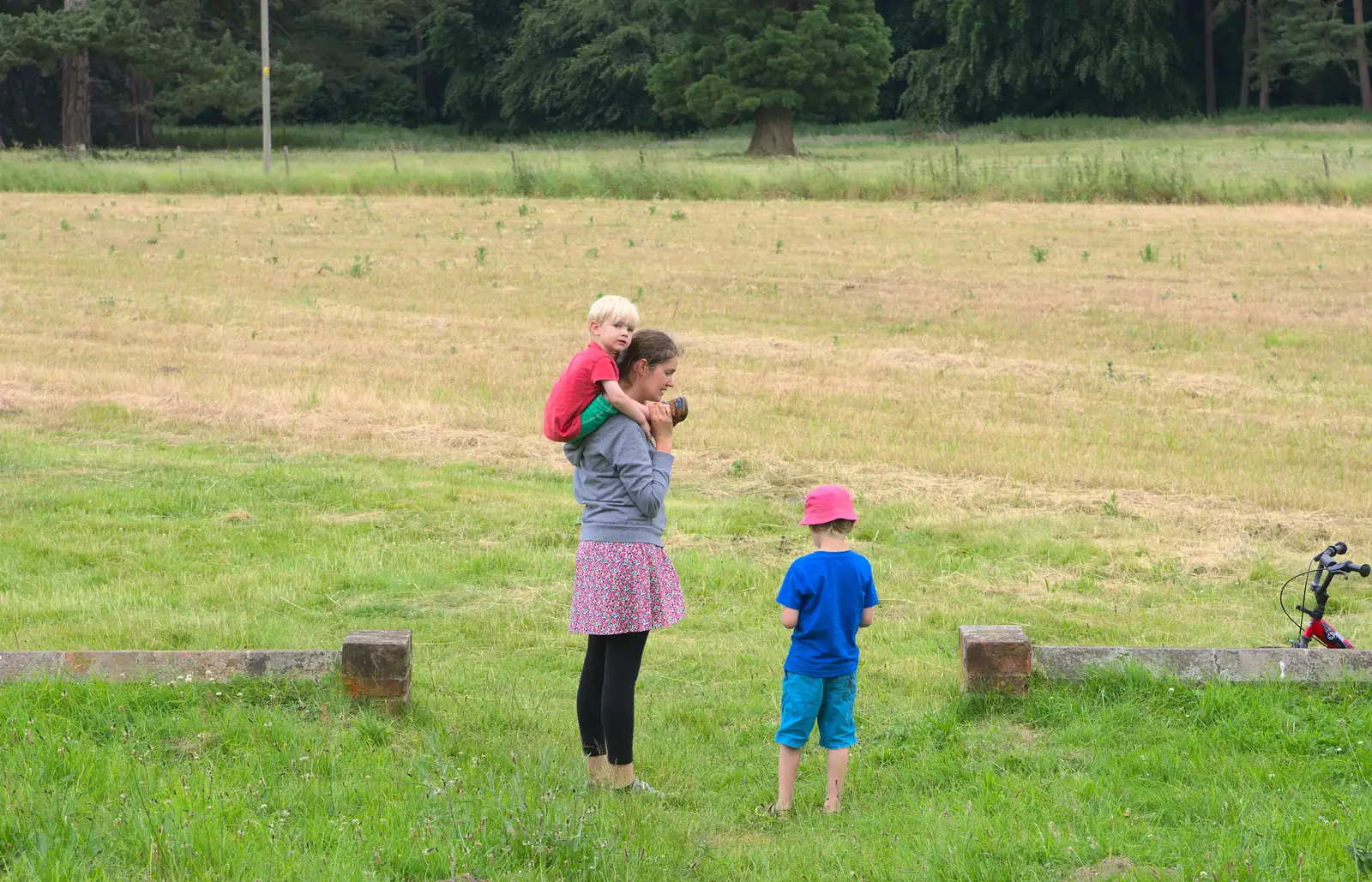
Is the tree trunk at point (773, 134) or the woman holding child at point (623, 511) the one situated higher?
the tree trunk at point (773, 134)

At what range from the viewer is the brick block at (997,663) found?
586 cm

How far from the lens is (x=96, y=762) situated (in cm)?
494

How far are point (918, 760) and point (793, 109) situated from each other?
166 feet

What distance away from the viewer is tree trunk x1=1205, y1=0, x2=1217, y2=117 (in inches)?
2650

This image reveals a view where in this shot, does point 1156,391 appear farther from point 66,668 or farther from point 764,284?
point 66,668

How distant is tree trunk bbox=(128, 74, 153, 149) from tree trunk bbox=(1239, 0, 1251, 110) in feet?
159

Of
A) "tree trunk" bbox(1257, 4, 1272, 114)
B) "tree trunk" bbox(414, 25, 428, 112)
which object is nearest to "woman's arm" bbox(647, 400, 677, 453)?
"tree trunk" bbox(1257, 4, 1272, 114)

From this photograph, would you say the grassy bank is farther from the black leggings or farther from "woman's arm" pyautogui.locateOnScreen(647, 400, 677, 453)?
"woman's arm" pyautogui.locateOnScreen(647, 400, 677, 453)

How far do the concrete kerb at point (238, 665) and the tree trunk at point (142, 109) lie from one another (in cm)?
6095

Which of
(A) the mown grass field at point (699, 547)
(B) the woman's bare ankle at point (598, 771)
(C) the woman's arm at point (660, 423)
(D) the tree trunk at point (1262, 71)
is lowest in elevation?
(B) the woman's bare ankle at point (598, 771)

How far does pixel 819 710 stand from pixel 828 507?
76 centimetres

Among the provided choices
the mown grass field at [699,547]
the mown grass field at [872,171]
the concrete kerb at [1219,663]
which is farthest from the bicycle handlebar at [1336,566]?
the mown grass field at [872,171]

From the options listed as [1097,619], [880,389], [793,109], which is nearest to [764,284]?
[880,389]

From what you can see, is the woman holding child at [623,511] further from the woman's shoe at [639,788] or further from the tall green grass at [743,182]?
the tall green grass at [743,182]
